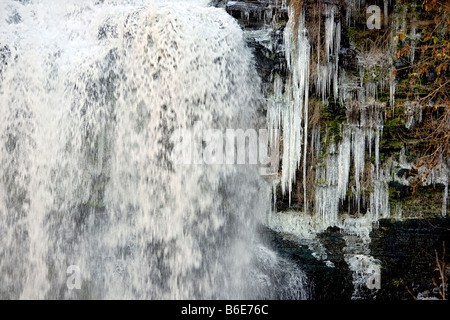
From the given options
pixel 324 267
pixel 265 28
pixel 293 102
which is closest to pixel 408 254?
pixel 324 267

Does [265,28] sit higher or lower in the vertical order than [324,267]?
higher

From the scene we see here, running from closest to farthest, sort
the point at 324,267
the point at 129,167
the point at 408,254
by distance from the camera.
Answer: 1. the point at 129,167
2. the point at 408,254
3. the point at 324,267

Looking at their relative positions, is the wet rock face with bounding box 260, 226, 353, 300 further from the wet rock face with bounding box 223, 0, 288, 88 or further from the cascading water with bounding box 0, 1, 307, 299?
the wet rock face with bounding box 223, 0, 288, 88

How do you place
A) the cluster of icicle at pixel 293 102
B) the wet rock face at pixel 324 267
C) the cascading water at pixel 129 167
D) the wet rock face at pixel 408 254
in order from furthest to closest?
the wet rock face at pixel 324 267 → the wet rock face at pixel 408 254 → the cluster of icicle at pixel 293 102 → the cascading water at pixel 129 167

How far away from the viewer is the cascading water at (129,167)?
15.5 feet

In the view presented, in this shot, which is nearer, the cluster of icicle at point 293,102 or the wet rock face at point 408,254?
the cluster of icicle at point 293,102

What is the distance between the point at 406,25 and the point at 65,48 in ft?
15.2

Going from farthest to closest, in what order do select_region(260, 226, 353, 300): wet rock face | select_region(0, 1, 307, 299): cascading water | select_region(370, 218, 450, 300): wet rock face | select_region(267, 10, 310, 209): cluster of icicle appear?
select_region(260, 226, 353, 300): wet rock face
select_region(370, 218, 450, 300): wet rock face
select_region(267, 10, 310, 209): cluster of icicle
select_region(0, 1, 307, 299): cascading water

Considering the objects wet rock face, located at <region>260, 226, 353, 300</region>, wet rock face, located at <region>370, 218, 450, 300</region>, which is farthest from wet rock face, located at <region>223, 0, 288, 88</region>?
wet rock face, located at <region>370, 218, 450, 300</region>

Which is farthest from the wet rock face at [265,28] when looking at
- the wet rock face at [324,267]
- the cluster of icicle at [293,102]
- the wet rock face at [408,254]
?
the wet rock face at [408,254]

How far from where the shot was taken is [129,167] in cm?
492

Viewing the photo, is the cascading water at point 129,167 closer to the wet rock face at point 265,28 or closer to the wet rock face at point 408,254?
the wet rock face at point 265,28

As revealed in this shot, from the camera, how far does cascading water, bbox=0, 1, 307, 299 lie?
4.73 m

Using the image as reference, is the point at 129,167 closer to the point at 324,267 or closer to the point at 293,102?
the point at 293,102
